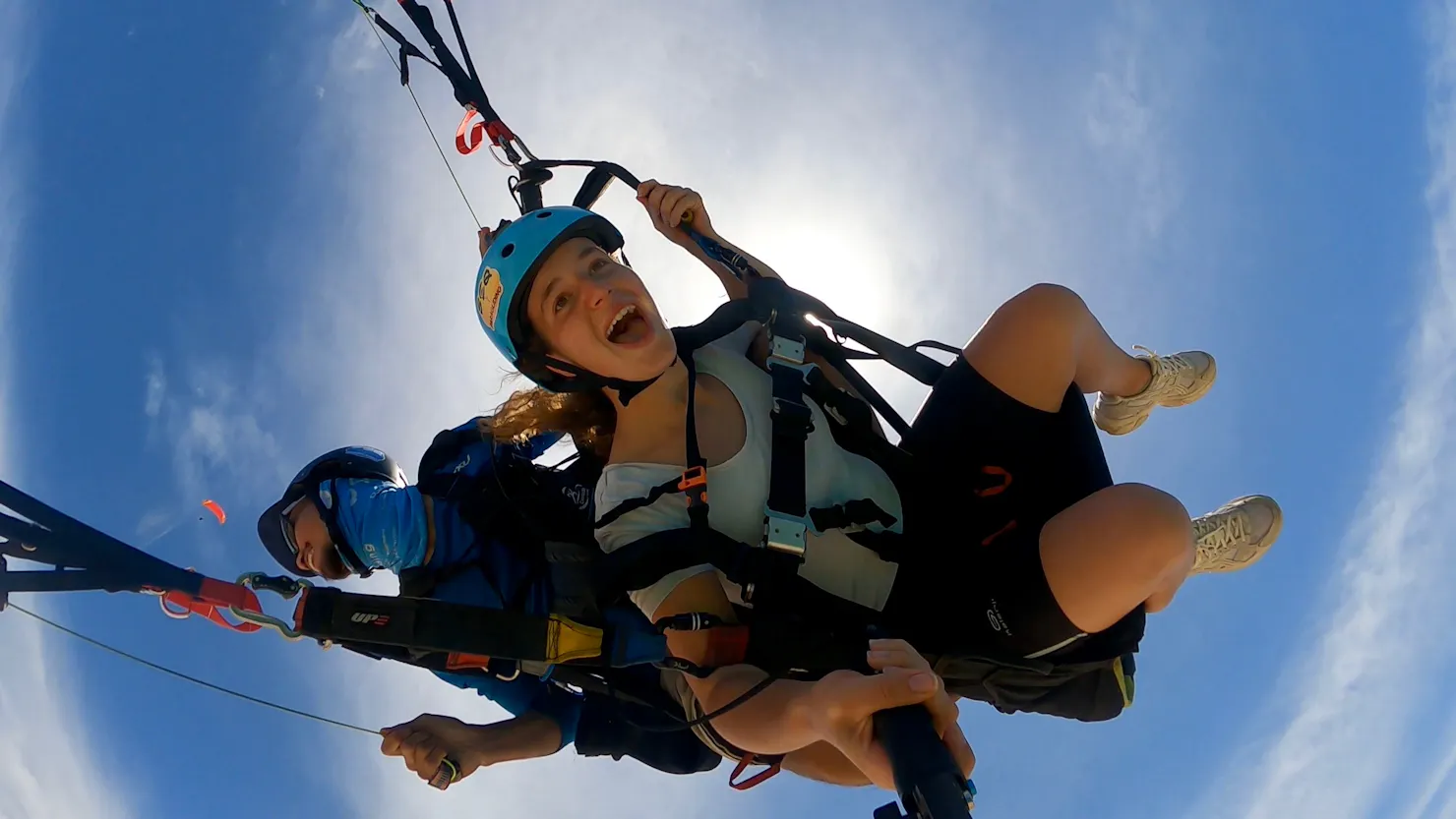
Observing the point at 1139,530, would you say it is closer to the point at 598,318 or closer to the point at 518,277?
the point at 598,318

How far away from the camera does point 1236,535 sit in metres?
2.94

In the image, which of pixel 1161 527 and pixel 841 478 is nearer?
pixel 1161 527

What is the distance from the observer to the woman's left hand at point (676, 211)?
336 centimetres

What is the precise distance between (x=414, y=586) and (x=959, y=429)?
2.16m

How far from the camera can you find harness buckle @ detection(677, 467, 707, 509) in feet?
8.50

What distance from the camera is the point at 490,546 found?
354cm

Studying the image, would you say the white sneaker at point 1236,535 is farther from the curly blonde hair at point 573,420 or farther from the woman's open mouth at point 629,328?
the curly blonde hair at point 573,420

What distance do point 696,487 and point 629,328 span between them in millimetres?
613

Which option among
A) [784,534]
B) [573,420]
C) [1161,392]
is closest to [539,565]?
[573,420]

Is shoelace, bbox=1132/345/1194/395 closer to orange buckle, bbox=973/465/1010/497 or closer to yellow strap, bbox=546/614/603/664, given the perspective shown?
orange buckle, bbox=973/465/1010/497

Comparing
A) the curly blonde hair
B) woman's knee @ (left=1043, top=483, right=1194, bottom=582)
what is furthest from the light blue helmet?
woman's knee @ (left=1043, top=483, right=1194, bottom=582)

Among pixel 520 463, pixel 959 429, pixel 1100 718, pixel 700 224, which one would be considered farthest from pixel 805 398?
pixel 1100 718

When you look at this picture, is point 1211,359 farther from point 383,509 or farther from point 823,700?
point 383,509

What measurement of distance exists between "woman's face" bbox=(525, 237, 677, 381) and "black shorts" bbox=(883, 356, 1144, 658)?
949 mm
